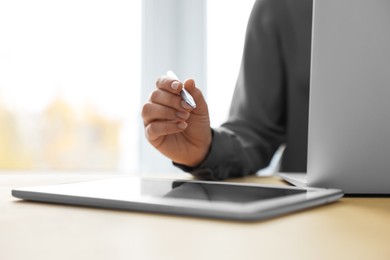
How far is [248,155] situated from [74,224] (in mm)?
723

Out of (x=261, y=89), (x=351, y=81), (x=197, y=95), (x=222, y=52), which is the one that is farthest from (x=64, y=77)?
(x=351, y=81)

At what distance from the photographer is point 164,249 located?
30 cm

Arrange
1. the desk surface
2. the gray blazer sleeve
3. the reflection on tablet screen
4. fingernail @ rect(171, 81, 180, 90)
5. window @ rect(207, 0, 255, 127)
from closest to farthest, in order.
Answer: the desk surface → the reflection on tablet screen → fingernail @ rect(171, 81, 180, 90) → the gray blazer sleeve → window @ rect(207, 0, 255, 127)

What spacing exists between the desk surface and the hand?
321mm

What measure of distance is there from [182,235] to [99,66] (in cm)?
159

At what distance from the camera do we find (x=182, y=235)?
13.5 inches

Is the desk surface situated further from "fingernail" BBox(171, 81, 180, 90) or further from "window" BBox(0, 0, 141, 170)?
"window" BBox(0, 0, 141, 170)

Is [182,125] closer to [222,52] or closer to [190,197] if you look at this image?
[190,197]

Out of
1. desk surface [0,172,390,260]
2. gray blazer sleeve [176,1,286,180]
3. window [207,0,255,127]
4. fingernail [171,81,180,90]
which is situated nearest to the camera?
desk surface [0,172,390,260]

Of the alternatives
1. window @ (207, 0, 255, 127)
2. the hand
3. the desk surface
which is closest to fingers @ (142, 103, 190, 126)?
the hand

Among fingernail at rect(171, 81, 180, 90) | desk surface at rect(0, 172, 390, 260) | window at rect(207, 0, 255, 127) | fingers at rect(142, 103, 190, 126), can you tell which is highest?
window at rect(207, 0, 255, 127)

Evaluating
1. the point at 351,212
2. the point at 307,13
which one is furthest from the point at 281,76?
the point at 351,212

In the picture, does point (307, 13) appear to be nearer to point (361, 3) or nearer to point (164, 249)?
point (361, 3)

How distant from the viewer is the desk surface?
295mm
